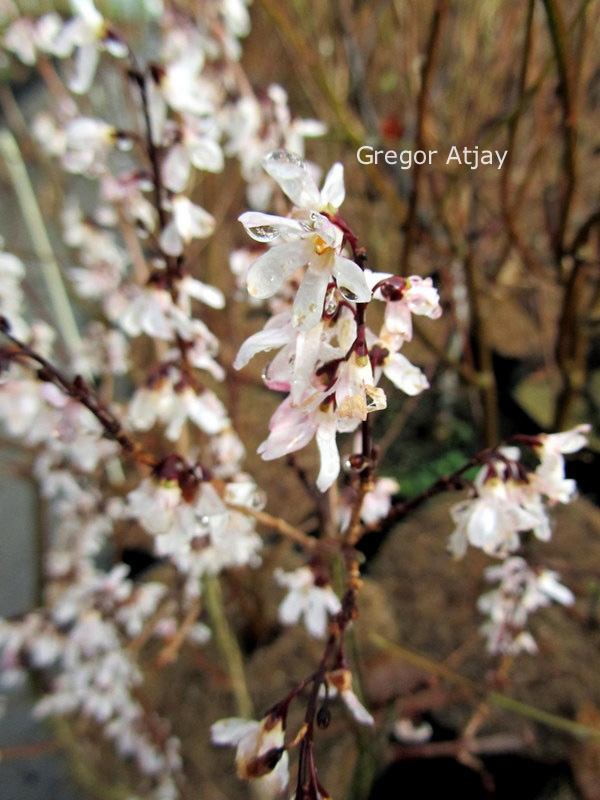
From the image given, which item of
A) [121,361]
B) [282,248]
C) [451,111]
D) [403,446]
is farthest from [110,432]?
[451,111]

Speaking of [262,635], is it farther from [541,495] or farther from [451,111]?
[451,111]

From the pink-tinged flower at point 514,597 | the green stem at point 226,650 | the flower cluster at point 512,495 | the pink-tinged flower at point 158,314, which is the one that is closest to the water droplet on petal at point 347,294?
the flower cluster at point 512,495

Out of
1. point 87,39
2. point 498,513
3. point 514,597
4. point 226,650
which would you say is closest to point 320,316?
point 498,513

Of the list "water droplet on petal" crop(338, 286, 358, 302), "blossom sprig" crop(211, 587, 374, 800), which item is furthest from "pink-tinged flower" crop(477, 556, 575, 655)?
"water droplet on petal" crop(338, 286, 358, 302)

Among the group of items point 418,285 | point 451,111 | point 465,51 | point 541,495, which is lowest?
point 541,495

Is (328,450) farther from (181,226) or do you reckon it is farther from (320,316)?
(181,226)

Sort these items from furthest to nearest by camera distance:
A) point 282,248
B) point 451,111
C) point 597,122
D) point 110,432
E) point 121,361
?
point 597,122 < point 451,111 < point 121,361 < point 110,432 < point 282,248

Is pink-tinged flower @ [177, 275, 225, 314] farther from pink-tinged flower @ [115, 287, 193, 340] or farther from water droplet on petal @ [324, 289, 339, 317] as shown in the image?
water droplet on petal @ [324, 289, 339, 317]
